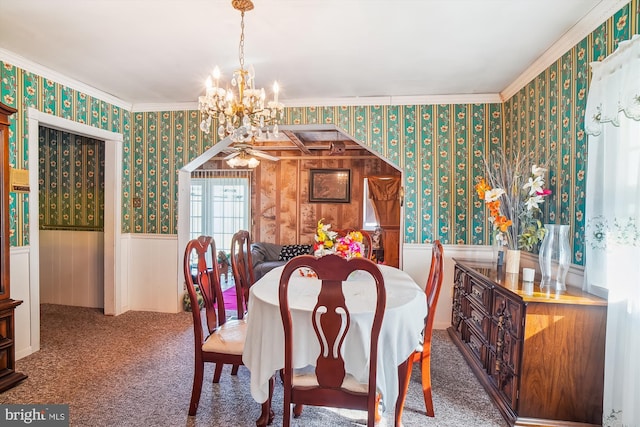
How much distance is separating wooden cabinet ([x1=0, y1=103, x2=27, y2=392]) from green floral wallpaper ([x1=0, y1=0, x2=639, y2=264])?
18.6 inches

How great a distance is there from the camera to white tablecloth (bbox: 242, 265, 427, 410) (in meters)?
1.61

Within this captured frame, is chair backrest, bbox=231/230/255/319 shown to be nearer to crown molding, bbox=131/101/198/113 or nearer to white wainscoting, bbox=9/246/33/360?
white wainscoting, bbox=9/246/33/360

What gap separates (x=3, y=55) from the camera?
8.98 feet

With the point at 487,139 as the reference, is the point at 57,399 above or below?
below

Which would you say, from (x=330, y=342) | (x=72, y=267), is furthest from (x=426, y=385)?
(x=72, y=267)

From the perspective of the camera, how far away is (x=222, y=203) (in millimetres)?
6676

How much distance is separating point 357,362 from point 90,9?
102 inches

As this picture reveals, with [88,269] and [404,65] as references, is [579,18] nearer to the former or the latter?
[404,65]

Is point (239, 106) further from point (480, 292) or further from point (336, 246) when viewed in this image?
point (480, 292)

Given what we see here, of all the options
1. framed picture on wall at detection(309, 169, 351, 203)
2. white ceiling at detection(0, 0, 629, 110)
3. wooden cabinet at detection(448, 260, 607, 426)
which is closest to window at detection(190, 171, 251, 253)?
framed picture on wall at detection(309, 169, 351, 203)

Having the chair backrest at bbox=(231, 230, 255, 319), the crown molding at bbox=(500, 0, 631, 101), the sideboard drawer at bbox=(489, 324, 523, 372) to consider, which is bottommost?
the sideboard drawer at bbox=(489, 324, 523, 372)

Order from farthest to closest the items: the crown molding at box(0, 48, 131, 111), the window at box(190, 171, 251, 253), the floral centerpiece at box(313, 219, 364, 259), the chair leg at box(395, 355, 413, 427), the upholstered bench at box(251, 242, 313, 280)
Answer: the window at box(190, 171, 251, 253), the upholstered bench at box(251, 242, 313, 280), the crown molding at box(0, 48, 131, 111), the floral centerpiece at box(313, 219, 364, 259), the chair leg at box(395, 355, 413, 427)

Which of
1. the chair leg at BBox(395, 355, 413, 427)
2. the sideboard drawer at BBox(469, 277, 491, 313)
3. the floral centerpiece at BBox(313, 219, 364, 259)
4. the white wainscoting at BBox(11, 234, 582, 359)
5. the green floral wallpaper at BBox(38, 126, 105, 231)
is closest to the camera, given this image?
the chair leg at BBox(395, 355, 413, 427)

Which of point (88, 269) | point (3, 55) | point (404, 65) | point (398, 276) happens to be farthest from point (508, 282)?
point (88, 269)
